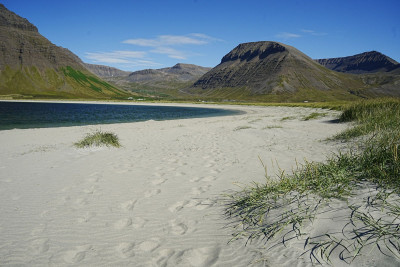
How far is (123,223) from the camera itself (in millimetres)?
3799

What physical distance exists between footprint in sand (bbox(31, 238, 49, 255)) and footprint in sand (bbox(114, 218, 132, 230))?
3.25 feet

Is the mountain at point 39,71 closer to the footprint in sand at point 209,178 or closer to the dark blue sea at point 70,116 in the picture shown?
the dark blue sea at point 70,116

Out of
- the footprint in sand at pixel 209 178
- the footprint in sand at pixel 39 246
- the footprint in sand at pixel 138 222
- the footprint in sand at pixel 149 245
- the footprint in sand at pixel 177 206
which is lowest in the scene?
the footprint in sand at pixel 39 246

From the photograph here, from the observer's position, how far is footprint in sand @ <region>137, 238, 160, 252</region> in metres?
3.07

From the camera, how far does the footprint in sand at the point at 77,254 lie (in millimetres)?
2947

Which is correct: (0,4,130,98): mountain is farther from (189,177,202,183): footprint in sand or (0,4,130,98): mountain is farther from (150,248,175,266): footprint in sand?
(150,248,175,266): footprint in sand

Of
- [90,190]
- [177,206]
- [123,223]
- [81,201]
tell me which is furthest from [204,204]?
[90,190]

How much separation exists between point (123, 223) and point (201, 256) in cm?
166

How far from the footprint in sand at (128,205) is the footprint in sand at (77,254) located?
117 cm

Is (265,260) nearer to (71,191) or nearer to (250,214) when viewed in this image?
(250,214)

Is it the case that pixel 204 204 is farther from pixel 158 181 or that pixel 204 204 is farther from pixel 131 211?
pixel 158 181

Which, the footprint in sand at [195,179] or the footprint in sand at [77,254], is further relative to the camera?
the footprint in sand at [195,179]

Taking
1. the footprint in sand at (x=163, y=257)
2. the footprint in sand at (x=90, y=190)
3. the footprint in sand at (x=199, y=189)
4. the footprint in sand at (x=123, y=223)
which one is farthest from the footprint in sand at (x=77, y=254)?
the footprint in sand at (x=199, y=189)

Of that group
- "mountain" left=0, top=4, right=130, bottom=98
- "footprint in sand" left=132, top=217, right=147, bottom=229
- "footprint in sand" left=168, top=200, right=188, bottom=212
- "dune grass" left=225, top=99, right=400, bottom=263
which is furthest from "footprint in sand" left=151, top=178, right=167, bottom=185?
"mountain" left=0, top=4, right=130, bottom=98
